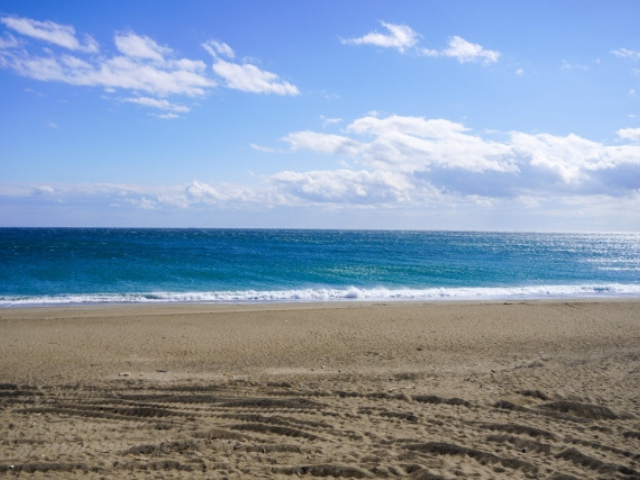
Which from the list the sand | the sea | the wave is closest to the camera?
the sand

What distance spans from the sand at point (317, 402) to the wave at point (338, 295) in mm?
7004

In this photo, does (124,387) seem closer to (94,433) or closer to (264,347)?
(94,433)

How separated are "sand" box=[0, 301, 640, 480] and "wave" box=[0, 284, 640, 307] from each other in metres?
7.00

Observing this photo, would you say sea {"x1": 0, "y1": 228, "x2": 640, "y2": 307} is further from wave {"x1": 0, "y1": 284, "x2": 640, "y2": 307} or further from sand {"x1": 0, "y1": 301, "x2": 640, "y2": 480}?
sand {"x1": 0, "y1": 301, "x2": 640, "y2": 480}

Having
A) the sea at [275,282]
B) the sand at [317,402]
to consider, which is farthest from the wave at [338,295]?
the sand at [317,402]

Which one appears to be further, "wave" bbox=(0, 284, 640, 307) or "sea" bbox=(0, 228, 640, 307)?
"sea" bbox=(0, 228, 640, 307)

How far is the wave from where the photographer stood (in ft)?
65.8

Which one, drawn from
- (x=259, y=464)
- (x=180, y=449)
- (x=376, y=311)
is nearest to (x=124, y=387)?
(x=180, y=449)

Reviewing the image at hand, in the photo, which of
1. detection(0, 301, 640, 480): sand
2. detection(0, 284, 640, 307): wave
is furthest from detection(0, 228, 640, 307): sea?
detection(0, 301, 640, 480): sand

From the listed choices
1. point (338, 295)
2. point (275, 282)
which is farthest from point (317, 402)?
point (275, 282)

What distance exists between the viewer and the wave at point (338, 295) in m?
20.1

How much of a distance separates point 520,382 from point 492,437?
267 centimetres

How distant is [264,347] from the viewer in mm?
11094

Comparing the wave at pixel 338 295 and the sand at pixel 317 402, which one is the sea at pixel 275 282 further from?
the sand at pixel 317 402
